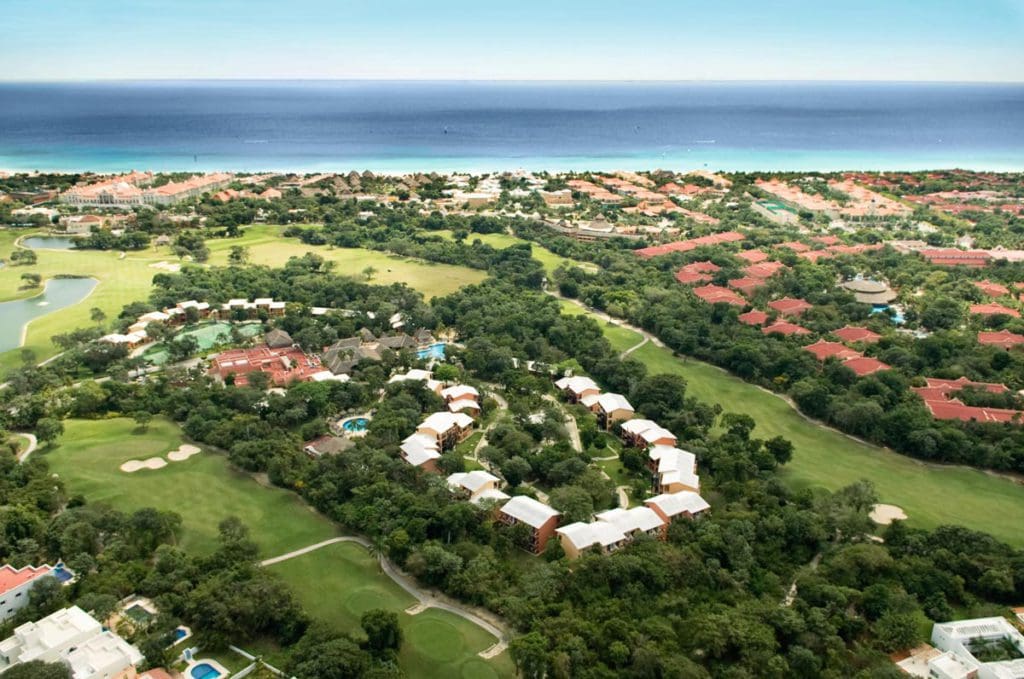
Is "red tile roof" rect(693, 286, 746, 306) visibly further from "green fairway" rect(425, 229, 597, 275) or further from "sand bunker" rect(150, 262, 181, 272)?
"sand bunker" rect(150, 262, 181, 272)

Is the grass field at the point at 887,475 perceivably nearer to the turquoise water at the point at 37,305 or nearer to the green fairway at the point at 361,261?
the green fairway at the point at 361,261

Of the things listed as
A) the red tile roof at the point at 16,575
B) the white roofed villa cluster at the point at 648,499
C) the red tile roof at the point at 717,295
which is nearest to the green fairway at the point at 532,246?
the red tile roof at the point at 717,295

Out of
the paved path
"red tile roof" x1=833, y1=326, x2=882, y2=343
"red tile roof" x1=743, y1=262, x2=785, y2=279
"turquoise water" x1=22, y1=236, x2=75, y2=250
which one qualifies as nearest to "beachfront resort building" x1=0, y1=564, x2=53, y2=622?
the paved path

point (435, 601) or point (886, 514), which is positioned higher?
point (886, 514)

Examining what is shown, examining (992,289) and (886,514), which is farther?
(992,289)

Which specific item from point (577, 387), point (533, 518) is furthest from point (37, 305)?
point (533, 518)

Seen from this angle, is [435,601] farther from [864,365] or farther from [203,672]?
[864,365]

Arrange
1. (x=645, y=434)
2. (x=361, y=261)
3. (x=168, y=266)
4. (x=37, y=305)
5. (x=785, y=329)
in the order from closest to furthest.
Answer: (x=645, y=434) < (x=785, y=329) < (x=37, y=305) < (x=168, y=266) < (x=361, y=261)
